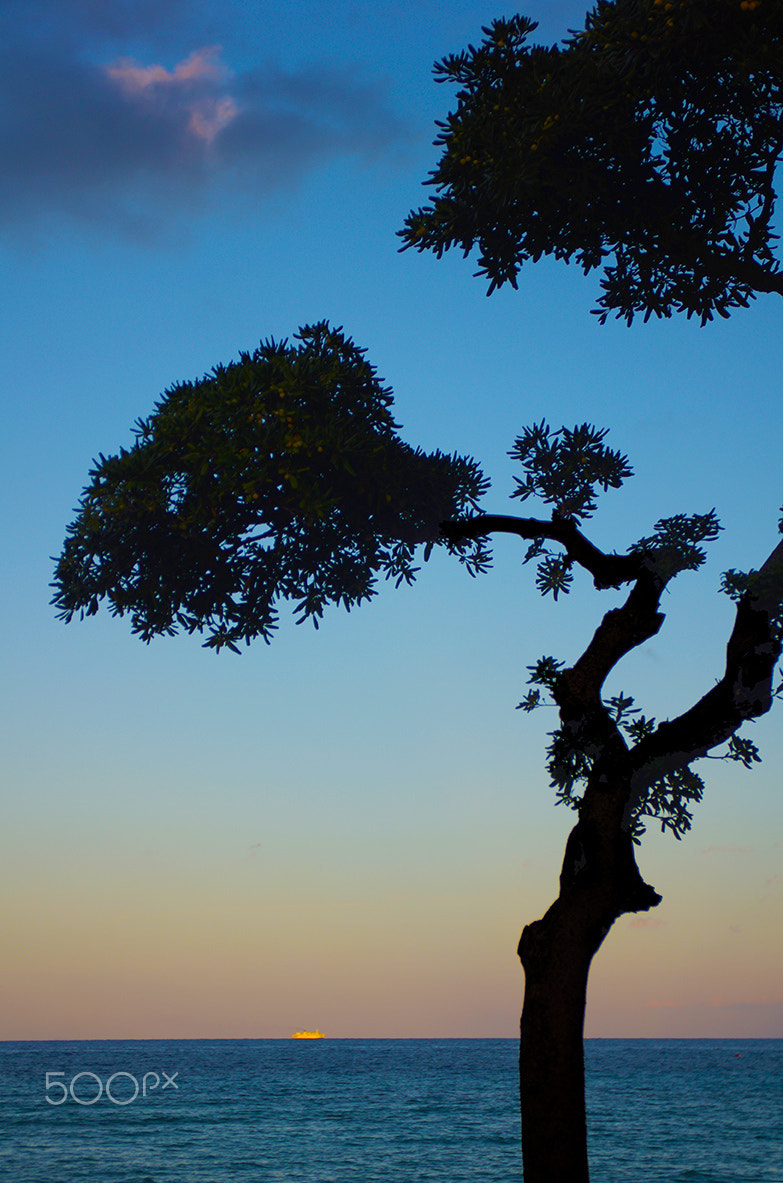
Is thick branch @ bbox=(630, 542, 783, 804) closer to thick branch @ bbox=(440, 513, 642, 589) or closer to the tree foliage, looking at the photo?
thick branch @ bbox=(440, 513, 642, 589)

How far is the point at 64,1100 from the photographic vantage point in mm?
80750

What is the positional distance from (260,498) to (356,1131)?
50981 mm

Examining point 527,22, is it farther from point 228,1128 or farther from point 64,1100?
point 64,1100

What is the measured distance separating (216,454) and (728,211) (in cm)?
1015

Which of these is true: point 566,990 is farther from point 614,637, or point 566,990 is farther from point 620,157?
point 620,157

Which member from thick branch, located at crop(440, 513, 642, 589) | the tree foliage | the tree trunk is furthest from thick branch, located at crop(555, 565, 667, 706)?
the tree foliage

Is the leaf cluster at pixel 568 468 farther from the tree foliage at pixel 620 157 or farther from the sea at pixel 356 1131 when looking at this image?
the sea at pixel 356 1131

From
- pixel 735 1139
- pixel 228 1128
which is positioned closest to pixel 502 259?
pixel 735 1139

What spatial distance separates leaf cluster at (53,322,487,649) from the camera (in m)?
19.8

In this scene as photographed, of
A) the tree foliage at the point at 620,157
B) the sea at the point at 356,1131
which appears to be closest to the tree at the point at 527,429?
the tree foliage at the point at 620,157

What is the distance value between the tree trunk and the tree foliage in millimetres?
11971

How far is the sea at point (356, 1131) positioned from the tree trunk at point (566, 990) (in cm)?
3612

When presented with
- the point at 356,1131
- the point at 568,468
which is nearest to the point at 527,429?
the point at 568,468

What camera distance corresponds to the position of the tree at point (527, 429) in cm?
1695
